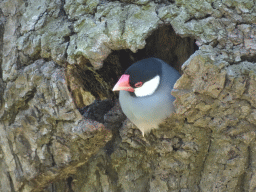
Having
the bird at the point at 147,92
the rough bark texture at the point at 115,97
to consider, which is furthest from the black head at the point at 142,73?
the rough bark texture at the point at 115,97

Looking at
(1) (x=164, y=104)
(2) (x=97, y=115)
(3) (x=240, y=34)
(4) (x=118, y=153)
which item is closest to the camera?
(3) (x=240, y=34)

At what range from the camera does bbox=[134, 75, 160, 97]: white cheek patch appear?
225cm

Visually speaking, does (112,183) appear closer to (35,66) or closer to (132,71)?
(132,71)

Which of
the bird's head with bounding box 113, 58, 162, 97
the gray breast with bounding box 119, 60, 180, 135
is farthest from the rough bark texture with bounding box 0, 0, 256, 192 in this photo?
the bird's head with bounding box 113, 58, 162, 97

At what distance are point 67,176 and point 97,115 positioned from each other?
641 millimetres

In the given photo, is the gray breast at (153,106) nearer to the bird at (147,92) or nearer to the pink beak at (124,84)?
the bird at (147,92)

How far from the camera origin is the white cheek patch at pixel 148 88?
2246mm

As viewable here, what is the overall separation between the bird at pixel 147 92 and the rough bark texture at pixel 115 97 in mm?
94

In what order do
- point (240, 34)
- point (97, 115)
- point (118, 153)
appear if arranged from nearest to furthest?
1. point (240, 34)
2. point (118, 153)
3. point (97, 115)

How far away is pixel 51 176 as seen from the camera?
2.54 meters

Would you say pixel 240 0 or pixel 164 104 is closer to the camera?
pixel 240 0

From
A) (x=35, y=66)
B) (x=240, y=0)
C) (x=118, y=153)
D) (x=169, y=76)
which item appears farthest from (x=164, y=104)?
(x=35, y=66)

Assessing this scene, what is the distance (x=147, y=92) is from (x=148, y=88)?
0.03 meters

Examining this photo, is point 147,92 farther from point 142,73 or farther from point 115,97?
point 115,97
